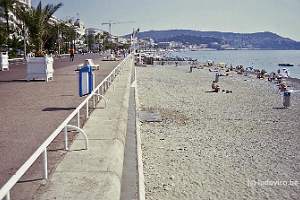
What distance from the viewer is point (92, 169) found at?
5.33 metres

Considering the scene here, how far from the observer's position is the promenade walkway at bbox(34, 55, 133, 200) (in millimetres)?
4492

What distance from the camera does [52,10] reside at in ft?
140

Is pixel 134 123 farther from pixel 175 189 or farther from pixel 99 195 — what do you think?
pixel 99 195

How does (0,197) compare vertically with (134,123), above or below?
above

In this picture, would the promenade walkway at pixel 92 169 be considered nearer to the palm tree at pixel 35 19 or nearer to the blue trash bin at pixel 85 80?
the blue trash bin at pixel 85 80

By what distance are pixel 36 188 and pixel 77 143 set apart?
2.07 m

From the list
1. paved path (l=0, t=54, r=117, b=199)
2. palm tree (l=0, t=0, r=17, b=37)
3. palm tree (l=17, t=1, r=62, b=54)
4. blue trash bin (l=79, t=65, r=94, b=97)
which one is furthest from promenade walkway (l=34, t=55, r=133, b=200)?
palm tree (l=17, t=1, r=62, b=54)

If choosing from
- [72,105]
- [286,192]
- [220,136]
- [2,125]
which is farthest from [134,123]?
[286,192]

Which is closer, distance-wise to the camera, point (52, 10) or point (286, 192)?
point (286, 192)

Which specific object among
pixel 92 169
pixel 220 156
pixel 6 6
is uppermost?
pixel 6 6

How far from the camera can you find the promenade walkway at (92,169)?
14.7ft

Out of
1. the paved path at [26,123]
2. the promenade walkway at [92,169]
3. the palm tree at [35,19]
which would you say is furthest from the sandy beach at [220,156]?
the palm tree at [35,19]

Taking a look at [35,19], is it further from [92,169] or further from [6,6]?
[92,169]

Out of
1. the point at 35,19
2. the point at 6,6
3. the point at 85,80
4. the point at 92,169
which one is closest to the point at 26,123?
the point at 92,169
